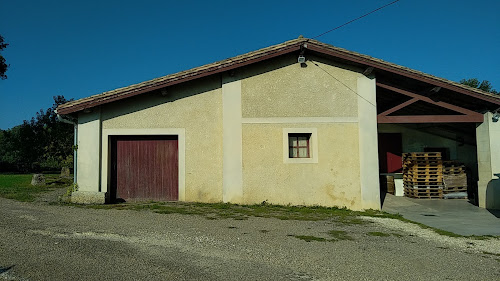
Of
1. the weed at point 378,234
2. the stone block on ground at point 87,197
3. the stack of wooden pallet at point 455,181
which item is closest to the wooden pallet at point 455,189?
the stack of wooden pallet at point 455,181

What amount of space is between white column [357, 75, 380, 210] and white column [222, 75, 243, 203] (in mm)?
A: 3683

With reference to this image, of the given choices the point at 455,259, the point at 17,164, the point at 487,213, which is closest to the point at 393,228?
the point at 455,259

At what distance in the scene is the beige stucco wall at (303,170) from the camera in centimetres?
1089

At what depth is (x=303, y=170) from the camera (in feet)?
36.1

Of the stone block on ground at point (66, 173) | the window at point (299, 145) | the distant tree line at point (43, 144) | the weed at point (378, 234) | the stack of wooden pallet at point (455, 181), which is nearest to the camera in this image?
the weed at point (378, 234)

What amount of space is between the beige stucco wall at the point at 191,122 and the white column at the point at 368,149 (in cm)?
430

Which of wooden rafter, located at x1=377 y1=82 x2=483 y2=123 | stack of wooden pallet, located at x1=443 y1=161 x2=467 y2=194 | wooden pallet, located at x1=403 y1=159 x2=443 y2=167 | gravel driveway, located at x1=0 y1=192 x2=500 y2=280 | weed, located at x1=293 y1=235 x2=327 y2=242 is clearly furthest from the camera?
wooden pallet, located at x1=403 y1=159 x2=443 y2=167

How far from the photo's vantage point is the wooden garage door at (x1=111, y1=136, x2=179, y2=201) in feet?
36.2

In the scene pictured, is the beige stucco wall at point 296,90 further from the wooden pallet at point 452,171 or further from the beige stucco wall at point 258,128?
the wooden pallet at point 452,171

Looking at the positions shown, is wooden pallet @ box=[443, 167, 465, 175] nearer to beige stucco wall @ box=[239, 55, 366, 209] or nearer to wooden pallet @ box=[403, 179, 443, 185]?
wooden pallet @ box=[403, 179, 443, 185]

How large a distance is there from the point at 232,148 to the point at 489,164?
25.5ft

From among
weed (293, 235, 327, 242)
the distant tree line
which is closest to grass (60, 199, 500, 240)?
weed (293, 235, 327, 242)

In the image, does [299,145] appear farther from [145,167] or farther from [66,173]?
[66,173]

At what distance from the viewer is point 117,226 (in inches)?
279
